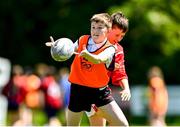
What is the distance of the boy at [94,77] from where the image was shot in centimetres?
923

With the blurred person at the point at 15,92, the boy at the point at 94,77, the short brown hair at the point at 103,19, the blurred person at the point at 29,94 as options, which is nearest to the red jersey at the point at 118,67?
the boy at the point at 94,77

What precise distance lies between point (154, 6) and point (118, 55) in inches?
975

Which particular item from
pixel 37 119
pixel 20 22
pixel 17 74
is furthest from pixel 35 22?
pixel 17 74

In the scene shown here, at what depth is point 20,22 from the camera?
38.3 m

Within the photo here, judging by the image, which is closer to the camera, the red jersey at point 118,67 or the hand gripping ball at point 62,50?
the hand gripping ball at point 62,50

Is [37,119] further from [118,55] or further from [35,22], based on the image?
[118,55]

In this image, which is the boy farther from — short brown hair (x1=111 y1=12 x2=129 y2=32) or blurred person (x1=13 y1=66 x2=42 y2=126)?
blurred person (x1=13 y1=66 x2=42 y2=126)

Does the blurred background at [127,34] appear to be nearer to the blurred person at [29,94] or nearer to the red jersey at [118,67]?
the blurred person at [29,94]

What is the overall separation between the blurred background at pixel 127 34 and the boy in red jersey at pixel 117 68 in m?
18.6

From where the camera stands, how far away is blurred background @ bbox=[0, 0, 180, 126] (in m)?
33.4

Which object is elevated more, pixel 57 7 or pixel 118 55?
pixel 57 7

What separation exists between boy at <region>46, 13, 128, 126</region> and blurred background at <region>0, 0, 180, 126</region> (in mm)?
18961

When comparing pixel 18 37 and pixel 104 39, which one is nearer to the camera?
pixel 104 39

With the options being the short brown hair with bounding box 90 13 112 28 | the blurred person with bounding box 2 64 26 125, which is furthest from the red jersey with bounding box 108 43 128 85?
the blurred person with bounding box 2 64 26 125
